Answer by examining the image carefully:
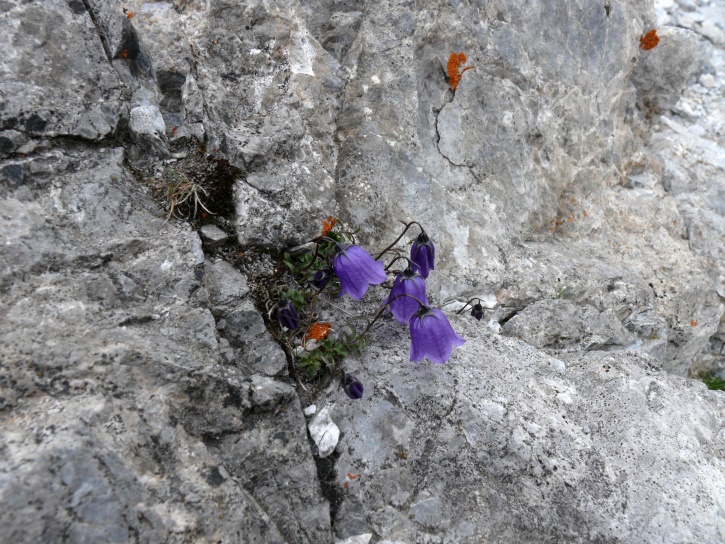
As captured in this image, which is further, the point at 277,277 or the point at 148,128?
the point at 277,277

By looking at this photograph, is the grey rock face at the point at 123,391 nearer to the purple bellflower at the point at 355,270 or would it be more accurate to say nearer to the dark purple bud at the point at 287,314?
Answer: the dark purple bud at the point at 287,314

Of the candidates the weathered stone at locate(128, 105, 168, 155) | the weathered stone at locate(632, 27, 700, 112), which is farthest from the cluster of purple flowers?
the weathered stone at locate(632, 27, 700, 112)

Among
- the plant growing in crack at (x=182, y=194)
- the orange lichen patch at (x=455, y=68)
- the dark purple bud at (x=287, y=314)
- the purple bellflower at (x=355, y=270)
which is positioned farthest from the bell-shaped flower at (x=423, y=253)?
the orange lichen patch at (x=455, y=68)

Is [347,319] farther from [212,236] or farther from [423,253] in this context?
[212,236]

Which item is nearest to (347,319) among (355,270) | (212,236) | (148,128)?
(355,270)

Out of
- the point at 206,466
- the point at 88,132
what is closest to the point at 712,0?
the point at 88,132

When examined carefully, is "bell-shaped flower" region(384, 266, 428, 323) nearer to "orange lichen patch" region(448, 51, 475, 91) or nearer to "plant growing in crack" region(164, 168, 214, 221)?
"plant growing in crack" region(164, 168, 214, 221)

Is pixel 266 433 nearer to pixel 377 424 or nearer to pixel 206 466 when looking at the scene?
pixel 206 466

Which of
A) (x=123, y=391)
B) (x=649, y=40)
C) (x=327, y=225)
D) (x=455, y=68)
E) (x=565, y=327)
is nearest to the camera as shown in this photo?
(x=123, y=391)
